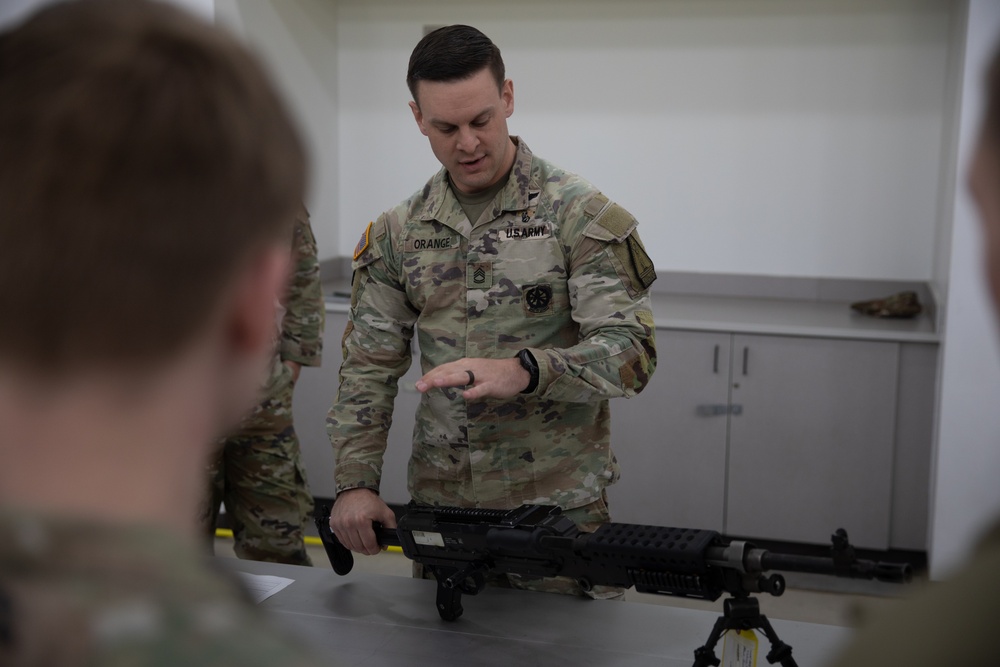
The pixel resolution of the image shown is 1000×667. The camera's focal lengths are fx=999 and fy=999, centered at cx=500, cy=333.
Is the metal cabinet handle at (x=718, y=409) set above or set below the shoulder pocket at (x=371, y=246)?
below

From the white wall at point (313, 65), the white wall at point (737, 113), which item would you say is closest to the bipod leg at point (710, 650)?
the white wall at point (313, 65)

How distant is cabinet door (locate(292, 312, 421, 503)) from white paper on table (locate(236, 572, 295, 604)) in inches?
81.6

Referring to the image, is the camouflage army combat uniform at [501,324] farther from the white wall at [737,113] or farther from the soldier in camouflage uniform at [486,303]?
the white wall at [737,113]

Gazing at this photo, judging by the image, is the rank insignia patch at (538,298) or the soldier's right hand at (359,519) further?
the rank insignia patch at (538,298)

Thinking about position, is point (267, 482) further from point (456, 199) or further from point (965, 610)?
point (965, 610)

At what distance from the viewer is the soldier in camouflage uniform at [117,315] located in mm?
454

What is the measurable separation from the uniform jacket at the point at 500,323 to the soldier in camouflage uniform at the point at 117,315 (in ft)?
4.34

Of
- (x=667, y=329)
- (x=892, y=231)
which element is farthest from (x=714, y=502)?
(x=892, y=231)

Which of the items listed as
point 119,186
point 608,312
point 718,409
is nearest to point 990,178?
point 119,186

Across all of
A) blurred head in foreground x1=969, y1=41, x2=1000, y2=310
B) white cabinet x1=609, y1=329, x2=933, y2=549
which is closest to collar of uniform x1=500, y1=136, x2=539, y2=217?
blurred head in foreground x1=969, y1=41, x2=1000, y2=310

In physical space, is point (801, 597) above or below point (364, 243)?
below

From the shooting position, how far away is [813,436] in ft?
11.7

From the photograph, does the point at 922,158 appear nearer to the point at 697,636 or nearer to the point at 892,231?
the point at 892,231

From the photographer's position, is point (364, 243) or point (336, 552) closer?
point (336, 552)
